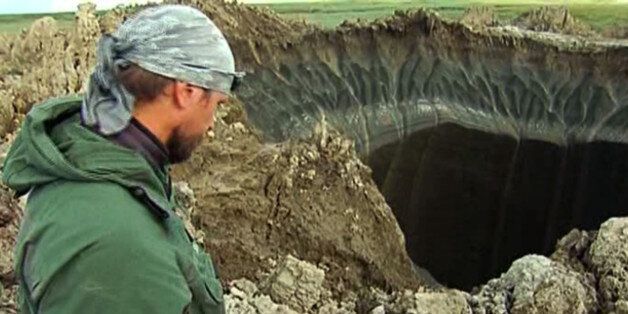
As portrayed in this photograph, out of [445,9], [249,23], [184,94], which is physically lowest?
[445,9]

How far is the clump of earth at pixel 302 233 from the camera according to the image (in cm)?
405

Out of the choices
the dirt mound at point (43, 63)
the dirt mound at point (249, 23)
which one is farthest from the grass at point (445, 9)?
the dirt mound at point (43, 63)

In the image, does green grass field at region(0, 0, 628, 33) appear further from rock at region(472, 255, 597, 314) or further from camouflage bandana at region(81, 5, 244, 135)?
camouflage bandana at region(81, 5, 244, 135)

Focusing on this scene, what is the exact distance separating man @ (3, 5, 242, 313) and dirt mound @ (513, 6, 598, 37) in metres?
7.04

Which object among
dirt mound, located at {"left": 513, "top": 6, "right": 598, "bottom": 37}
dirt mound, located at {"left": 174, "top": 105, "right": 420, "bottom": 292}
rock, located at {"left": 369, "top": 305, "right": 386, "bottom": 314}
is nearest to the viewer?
rock, located at {"left": 369, "top": 305, "right": 386, "bottom": 314}

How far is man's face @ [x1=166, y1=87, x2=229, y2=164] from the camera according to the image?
1.68 metres

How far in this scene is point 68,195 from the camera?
A: 5.20ft

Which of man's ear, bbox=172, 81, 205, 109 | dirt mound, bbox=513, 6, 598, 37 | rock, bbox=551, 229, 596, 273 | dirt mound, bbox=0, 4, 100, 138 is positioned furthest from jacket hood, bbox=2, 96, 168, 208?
dirt mound, bbox=513, 6, 598, 37

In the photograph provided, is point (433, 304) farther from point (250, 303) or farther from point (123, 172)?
point (123, 172)

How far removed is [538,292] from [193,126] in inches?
102

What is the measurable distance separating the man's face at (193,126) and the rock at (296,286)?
240 cm

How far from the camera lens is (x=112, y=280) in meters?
1.52

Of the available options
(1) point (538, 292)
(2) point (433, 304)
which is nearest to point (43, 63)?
(2) point (433, 304)

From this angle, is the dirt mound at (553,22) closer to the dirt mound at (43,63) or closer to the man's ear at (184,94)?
the dirt mound at (43,63)
